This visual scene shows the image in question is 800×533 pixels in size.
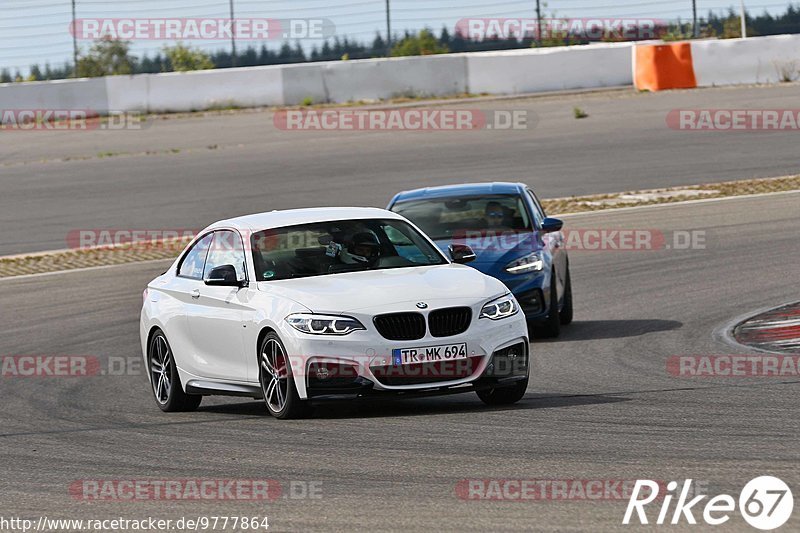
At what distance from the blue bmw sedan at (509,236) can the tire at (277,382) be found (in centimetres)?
421

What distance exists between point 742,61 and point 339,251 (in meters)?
28.0

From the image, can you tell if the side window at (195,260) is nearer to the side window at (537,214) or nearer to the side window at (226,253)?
the side window at (226,253)

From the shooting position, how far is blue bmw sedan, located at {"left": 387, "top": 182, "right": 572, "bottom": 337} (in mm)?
14422

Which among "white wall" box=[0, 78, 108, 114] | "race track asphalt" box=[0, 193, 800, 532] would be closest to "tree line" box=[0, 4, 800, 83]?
"white wall" box=[0, 78, 108, 114]

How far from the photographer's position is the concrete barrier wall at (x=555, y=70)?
38.9 meters

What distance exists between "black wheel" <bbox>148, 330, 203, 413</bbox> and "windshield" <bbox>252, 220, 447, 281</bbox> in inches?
54.4

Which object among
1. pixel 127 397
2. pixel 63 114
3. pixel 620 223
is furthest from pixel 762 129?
pixel 127 397

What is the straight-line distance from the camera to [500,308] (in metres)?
10.1

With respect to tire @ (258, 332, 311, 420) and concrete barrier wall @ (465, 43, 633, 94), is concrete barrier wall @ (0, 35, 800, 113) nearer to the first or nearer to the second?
concrete barrier wall @ (465, 43, 633, 94)

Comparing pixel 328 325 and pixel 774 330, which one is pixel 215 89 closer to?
pixel 774 330

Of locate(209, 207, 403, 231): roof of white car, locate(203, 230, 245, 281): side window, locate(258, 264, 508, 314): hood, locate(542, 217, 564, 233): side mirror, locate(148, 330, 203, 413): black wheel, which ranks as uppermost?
locate(209, 207, 403, 231): roof of white car

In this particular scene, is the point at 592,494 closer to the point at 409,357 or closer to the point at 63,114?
the point at 409,357

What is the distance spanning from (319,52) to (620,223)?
22.5 meters

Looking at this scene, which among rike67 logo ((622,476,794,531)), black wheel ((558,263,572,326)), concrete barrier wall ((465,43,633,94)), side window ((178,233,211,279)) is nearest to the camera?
rike67 logo ((622,476,794,531))
